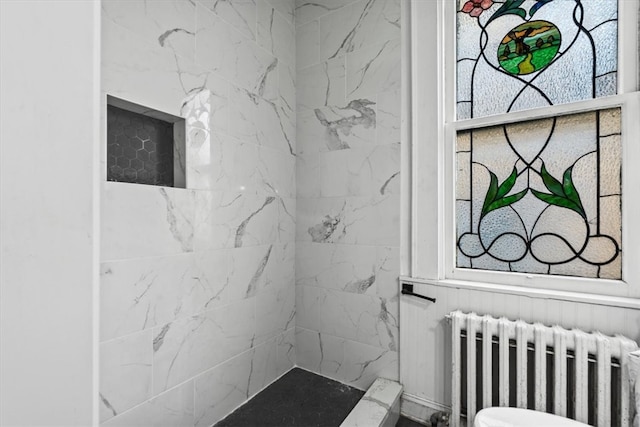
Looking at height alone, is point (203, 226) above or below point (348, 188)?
below

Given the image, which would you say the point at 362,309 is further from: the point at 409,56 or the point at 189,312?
the point at 409,56

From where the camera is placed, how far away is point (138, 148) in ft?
3.82

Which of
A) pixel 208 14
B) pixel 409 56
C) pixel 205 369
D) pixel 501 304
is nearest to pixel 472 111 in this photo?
pixel 409 56

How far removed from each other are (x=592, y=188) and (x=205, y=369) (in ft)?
6.15

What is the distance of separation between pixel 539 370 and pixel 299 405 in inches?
44.0

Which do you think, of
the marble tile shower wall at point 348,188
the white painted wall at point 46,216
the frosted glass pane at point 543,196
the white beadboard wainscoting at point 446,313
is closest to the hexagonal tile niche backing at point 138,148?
the marble tile shower wall at point 348,188

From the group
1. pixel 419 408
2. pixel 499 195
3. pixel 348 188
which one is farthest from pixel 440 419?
pixel 348 188

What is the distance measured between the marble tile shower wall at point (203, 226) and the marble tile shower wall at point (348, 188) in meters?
0.12

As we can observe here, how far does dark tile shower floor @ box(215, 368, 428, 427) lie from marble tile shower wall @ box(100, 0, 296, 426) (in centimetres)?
7

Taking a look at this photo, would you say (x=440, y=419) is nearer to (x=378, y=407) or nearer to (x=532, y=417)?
(x=378, y=407)

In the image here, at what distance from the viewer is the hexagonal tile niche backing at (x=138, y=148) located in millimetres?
1080

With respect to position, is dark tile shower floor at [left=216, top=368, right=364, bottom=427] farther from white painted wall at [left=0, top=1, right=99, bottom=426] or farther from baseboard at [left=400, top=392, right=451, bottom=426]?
white painted wall at [left=0, top=1, right=99, bottom=426]

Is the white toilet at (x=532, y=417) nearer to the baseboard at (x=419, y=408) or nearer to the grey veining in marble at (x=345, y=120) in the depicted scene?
the baseboard at (x=419, y=408)

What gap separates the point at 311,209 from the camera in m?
1.85
